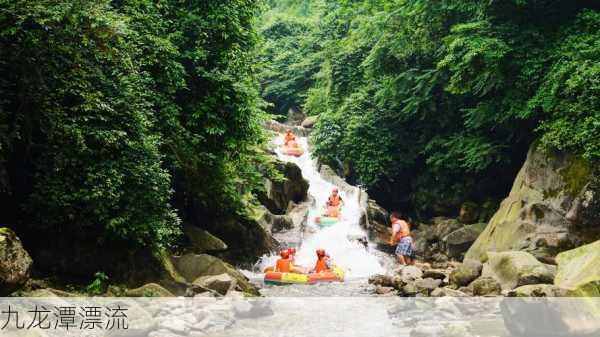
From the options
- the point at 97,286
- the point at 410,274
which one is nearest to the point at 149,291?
the point at 97,286

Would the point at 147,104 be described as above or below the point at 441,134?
below

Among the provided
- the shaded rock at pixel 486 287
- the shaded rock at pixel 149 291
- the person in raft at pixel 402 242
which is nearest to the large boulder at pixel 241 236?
the person in raft at pixel 402 242

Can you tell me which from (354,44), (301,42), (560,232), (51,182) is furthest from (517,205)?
(301,42)

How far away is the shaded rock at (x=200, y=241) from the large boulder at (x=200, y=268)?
1.53 meters

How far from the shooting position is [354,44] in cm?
2778

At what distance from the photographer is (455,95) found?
1959 centimetres

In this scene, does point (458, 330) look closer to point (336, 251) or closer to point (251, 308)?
point (251, 308)

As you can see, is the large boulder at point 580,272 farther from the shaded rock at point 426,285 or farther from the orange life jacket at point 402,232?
the orange life jacket at point 402,232

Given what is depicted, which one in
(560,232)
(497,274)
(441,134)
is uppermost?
(441,134)

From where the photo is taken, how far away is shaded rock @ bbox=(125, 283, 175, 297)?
8.98 meters

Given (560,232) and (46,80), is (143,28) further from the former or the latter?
(560,232)

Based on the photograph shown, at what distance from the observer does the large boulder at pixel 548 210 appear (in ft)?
40.9

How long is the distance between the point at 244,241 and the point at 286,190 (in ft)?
22.9

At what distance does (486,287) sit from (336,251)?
8758 mm
